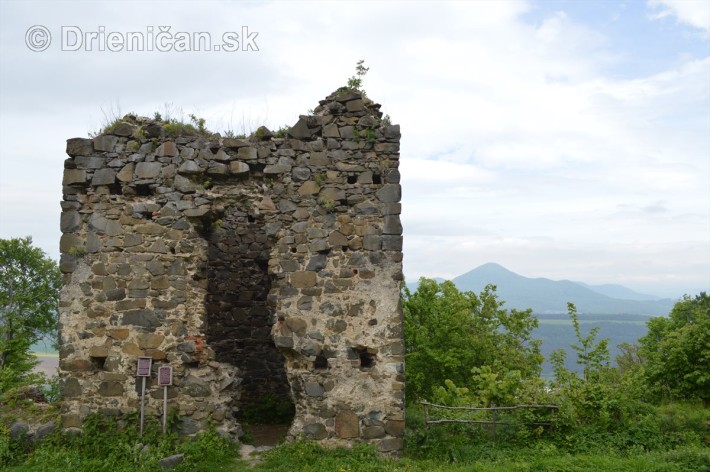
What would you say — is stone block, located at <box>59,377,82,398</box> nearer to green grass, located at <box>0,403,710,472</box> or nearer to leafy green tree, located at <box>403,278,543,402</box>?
green grass, located at <box>0,403,710,472</box>

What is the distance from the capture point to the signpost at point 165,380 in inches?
318

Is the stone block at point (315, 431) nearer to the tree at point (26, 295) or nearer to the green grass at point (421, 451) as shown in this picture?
the green grass at point (421, 451)

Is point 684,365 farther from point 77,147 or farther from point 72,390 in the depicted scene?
point 77,147

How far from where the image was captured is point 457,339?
51.7 feet

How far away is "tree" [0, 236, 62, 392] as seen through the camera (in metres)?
22.8

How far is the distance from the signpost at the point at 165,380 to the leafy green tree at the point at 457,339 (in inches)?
326

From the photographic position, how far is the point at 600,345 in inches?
424

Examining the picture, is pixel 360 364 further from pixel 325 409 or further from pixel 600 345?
pixel 600 345

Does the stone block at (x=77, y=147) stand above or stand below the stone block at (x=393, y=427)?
above

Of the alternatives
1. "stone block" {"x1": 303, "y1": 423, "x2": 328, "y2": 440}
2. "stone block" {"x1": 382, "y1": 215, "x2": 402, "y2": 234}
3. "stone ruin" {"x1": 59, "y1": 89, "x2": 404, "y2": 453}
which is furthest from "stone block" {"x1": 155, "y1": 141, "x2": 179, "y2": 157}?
"stone block" {"x1": 303, "y1": 423, "x2": 328, "y2": 440}

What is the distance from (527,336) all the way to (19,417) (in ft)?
51.8

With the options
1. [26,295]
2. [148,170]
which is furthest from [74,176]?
[26,295]

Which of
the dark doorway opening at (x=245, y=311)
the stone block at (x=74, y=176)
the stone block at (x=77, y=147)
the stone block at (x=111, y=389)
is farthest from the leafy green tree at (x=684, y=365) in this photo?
the stone block at (x=77, y=147)

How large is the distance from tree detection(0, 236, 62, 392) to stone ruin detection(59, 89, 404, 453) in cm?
1706
